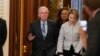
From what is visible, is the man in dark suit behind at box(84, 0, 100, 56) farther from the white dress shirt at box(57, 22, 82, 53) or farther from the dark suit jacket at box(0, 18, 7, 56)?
the dark suit jacket at box(0, 18, 7, 56)

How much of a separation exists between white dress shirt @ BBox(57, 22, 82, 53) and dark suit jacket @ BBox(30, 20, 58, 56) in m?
0.16

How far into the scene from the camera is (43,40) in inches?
185

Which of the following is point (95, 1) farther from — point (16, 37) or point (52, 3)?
point (52, 3)

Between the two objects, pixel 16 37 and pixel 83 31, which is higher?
pixel 83 31

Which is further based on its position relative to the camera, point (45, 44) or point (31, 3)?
point (31, 3)

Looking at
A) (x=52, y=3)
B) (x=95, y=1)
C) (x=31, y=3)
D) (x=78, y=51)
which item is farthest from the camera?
(x=52, y=3)

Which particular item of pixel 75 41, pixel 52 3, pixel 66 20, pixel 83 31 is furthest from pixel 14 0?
pixel 83 31

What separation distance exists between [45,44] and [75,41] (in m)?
0.43

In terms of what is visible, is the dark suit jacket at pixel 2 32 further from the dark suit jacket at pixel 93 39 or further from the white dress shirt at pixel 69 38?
the dark suit jacket at pixel 93 39

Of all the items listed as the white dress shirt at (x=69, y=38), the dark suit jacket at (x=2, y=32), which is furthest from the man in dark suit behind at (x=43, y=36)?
the dark suit jacket at (x=2, y=32)

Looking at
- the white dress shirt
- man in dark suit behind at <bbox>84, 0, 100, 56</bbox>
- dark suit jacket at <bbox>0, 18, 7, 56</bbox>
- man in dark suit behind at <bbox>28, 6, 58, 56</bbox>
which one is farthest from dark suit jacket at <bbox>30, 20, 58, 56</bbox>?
man in dark suit behind at <bbox>84, 0, 100, 56</bbox>

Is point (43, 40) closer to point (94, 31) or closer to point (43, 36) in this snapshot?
point (43, 36)

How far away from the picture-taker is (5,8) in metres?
5.09

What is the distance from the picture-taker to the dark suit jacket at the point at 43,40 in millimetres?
4699
